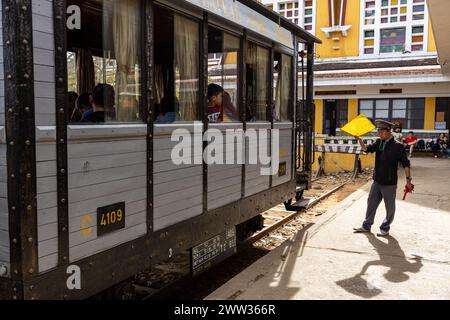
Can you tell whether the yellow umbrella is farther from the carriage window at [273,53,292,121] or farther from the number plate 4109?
the number plate 4109

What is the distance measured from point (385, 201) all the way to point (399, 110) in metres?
17.2

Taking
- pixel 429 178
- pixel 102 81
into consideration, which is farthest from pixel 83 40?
pixel 429 178

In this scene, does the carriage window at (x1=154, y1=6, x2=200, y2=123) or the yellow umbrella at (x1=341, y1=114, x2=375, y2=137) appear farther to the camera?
the yellow umbrella at (x1=341, y1=114, x2=375, y2=137)

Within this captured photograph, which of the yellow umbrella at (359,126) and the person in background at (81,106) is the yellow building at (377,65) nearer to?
the yellow umbrella at (359,126)

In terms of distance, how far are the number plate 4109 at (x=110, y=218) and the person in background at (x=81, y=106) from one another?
2.14 ft

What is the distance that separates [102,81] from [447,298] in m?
3.37

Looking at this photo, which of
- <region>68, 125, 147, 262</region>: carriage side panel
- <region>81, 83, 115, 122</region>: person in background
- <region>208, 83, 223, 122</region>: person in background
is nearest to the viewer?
<region>68, 125, 147, 262</region>: carriage side panel

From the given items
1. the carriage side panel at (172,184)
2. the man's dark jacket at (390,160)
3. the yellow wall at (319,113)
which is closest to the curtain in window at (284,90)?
the man's dark jacket at (390,160)

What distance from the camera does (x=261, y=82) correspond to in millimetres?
5047

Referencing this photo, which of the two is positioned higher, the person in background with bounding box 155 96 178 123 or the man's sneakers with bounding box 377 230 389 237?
the person in background with bounding box 155 96 178 123

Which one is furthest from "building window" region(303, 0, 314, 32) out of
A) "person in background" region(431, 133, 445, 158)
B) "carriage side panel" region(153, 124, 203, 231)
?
"carriage side panel" region(153, 124, 203, 231)

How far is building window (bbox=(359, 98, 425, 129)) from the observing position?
70.6 ft

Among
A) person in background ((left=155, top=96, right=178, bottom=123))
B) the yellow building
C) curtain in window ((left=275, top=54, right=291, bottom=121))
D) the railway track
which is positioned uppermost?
the yellow building

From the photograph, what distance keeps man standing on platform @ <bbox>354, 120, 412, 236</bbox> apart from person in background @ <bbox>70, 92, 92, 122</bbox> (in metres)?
3.82
